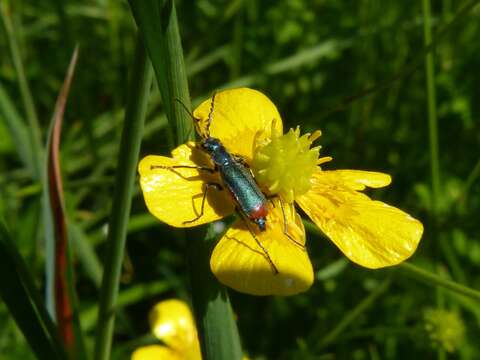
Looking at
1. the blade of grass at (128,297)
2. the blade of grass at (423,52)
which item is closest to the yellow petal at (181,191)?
the blade of grass at (423,52)

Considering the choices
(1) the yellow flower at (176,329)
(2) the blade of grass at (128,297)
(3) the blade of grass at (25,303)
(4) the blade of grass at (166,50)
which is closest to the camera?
(4) the blade of grass at (166,50)

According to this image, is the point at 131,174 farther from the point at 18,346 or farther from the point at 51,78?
the point at 51,78

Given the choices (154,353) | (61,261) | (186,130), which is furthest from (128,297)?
(186,130)

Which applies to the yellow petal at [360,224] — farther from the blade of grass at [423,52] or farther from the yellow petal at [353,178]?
the blade of grass at [423,52]

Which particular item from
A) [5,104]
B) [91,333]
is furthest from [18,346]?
[5,104]

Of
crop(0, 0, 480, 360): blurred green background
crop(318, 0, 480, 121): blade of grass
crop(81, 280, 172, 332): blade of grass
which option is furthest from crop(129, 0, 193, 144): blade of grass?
crop(81, 280, 172, 332): blade of grass

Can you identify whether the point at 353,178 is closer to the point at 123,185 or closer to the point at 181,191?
the point at 181,191

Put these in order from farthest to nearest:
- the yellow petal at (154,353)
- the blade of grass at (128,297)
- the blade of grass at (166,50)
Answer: the blade of grass at (128,297) < the yellow petal at (154,353) < the blade of grass at (166,50)

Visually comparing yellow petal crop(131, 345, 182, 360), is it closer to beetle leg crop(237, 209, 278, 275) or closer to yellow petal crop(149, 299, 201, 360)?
yellow petal crop(149, 299, 201, 360)

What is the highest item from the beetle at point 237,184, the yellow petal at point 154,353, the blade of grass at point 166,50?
the blade of grass at point 166,50
